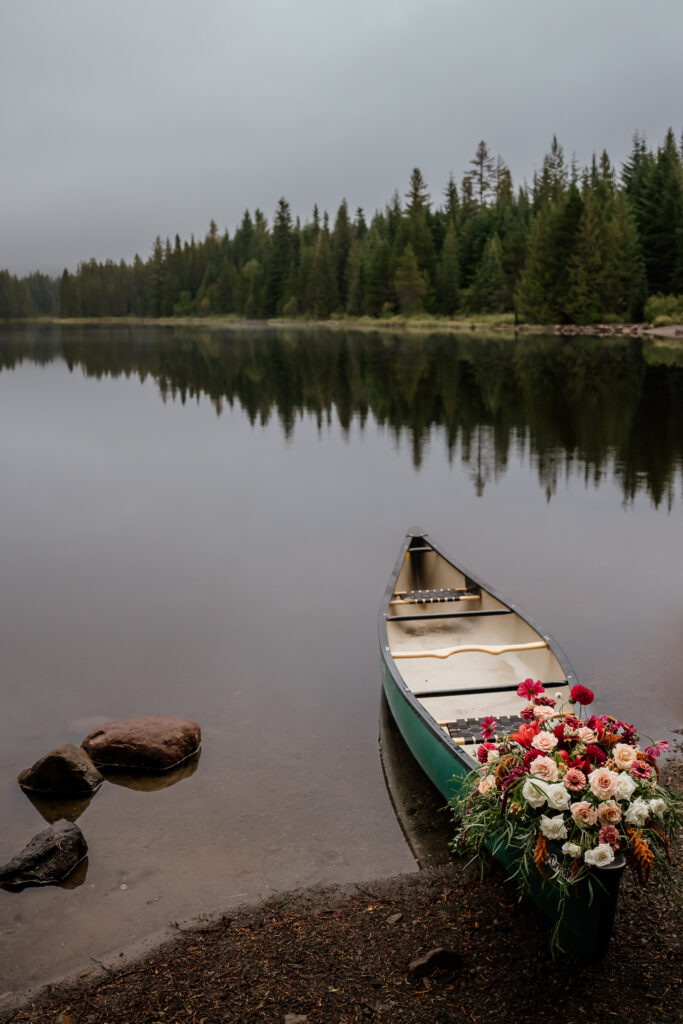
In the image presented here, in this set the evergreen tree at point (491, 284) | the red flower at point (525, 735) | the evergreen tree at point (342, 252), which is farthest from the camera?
the evergreen tree at point (342, 252)

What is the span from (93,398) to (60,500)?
26.9m

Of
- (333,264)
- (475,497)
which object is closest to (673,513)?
(475,497)

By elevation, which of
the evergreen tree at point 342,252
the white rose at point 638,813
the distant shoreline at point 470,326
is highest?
the evergreen tree at point 342,252

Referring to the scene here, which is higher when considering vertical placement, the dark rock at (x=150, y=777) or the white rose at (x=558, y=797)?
the white rose at (x=558, y=797)

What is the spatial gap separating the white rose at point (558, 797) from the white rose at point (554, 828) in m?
0.07

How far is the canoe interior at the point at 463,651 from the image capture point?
932 cm

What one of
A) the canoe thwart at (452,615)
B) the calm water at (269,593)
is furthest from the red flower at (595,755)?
the canoe thwart at (452,615)

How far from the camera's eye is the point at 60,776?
9125 millimetres

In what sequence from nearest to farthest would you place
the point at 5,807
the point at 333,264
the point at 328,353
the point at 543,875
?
1. the point at 543,875
2. the point at 5,807
3. the point at 328,353
4. the point at 333,264

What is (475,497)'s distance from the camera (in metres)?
23.2

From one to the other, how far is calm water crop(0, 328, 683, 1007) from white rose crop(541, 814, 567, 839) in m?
2.77

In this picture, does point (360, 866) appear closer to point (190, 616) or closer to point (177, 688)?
point (177, 688)

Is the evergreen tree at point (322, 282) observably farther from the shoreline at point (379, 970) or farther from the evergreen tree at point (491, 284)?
the shoreline at point (379, 970)

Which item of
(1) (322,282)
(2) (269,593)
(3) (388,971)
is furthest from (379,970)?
(1) (322,282)
